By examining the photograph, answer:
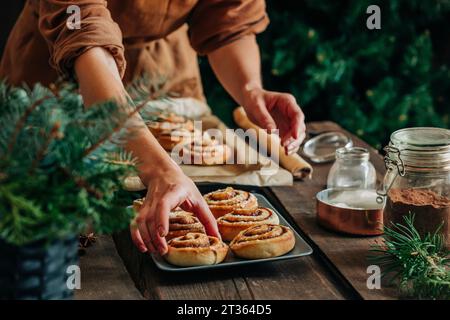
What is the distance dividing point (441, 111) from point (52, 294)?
2.98 m

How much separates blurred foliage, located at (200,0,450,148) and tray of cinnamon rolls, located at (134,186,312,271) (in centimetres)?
182

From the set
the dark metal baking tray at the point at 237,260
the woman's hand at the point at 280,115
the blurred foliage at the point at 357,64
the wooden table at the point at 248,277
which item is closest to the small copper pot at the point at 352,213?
the wooden table at the point at 248,277

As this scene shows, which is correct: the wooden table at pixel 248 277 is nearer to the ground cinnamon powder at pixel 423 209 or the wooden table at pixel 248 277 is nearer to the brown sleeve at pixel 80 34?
the ground cinnamon powder at pixel 423 209

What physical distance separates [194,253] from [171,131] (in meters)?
0.90

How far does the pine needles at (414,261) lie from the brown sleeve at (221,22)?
0.93 meters

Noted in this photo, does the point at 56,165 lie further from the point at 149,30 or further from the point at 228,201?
the point at 149,30

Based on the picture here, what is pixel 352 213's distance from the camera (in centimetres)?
143

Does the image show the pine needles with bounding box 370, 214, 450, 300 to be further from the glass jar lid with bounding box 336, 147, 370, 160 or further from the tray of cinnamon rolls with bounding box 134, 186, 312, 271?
the glass jar lid with bounding box 336, 147, 370, 160

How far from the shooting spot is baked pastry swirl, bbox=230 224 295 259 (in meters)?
1.27

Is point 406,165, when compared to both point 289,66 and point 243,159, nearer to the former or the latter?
point 243,159

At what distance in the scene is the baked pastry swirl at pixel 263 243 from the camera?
1.27 m

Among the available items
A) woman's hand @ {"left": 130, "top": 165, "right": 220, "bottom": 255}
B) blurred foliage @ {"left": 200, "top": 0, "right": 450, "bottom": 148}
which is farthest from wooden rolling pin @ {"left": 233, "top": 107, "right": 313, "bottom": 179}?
blurred foliage @ {"left": 200, "top": 0, "right": 450, "bottom": 148}

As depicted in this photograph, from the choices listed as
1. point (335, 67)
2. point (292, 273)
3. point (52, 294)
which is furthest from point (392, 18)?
point (52, 294)

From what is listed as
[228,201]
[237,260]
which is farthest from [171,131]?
[237,260]
